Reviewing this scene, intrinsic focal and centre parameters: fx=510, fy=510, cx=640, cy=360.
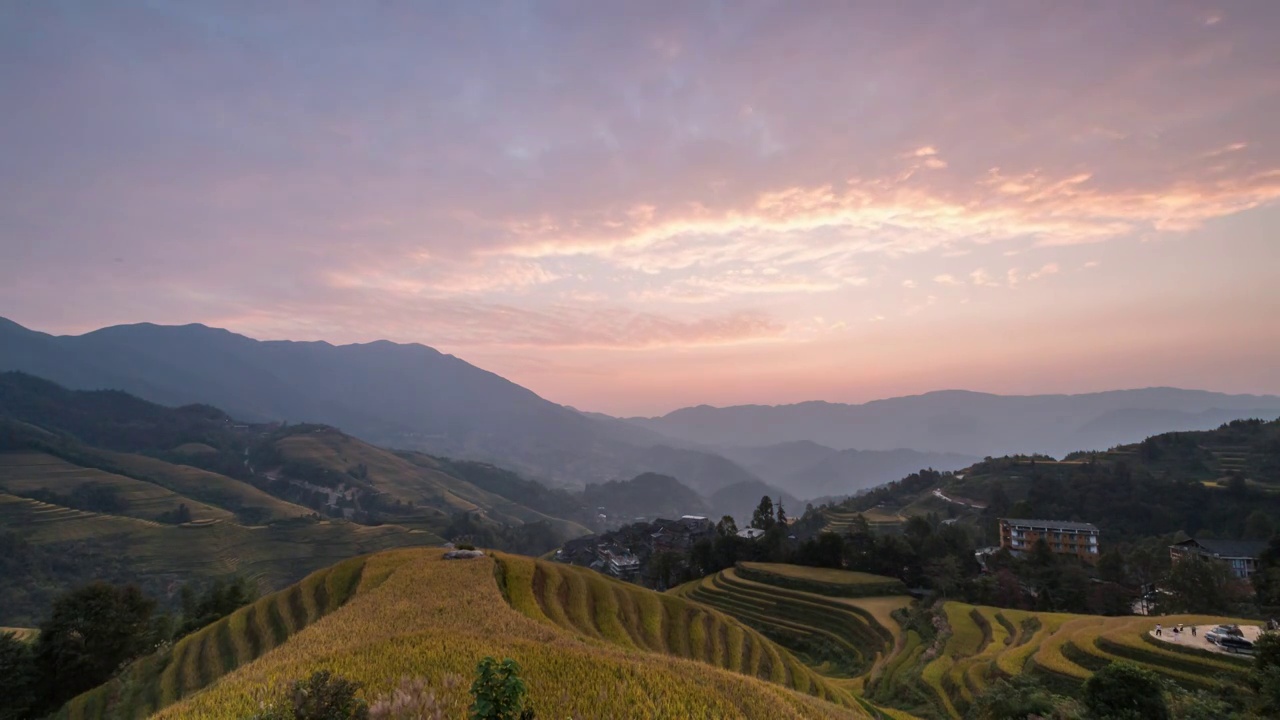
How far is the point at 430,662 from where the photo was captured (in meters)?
11.1

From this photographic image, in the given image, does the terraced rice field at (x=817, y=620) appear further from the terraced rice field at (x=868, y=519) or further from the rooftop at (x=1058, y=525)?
the terraced rice field at (x=868, y=519)

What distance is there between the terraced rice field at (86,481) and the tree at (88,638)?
9445 centimetres

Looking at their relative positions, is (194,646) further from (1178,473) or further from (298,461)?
(298,461)

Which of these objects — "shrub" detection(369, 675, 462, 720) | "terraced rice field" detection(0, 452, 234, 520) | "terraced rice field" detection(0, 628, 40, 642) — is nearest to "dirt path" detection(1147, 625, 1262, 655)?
"shrub" detection(369, 675, 462, 720)

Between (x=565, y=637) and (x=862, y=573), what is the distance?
48.9m

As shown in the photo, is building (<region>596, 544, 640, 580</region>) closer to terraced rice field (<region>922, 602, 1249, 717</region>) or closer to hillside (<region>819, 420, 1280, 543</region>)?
hillside (<region>819, 420, 1280, 543</region>)

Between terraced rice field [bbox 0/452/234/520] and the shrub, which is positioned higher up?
the shrub

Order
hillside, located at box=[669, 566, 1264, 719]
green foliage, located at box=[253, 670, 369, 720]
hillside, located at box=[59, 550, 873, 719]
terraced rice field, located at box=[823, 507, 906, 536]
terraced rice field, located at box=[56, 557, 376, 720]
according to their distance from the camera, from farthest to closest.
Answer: terraced rice field, located at box=[823, 507, 906, 536] < hillside, located at box=[669, 566, 1264, 719] < terraced rice field, located at box=[56, 557, 376, 720] < hillside, located at box=[59, 550, 873, 719] < green foliage, located at box=[253, 670, 369, 720]

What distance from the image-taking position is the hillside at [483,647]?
1014 cm

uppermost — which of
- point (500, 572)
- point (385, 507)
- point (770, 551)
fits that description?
point (500, 572)

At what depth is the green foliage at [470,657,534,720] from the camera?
7648mm

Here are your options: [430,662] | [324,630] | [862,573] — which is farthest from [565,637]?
[862,573]

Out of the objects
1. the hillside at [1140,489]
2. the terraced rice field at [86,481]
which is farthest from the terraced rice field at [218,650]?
the terraced rice field at [86,481]

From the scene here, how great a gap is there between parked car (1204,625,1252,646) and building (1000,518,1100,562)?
4239 centimetres
